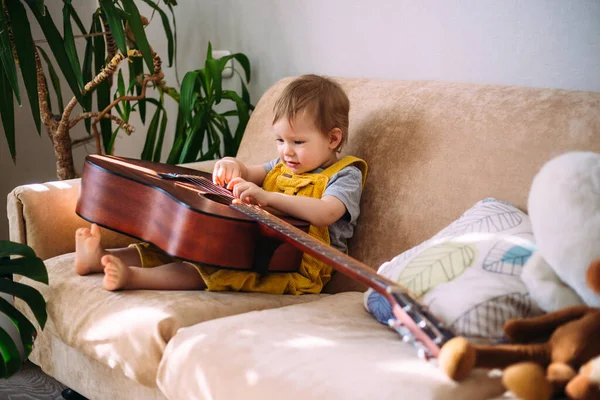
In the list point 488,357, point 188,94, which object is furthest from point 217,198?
point 188,94

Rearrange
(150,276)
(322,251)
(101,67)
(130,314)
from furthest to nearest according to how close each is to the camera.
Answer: (101,67)
(150,276)
(130,314)
(322,251)

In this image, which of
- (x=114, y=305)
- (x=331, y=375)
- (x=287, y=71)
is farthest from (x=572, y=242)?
(x=287, y=71)

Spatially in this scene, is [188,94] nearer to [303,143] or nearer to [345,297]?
[303,143]

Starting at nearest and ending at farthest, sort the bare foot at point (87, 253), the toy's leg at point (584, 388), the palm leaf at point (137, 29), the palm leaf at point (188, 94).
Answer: the toy's leg at point (584, 388)
the bare foot at point (87, 253)
the palm leaf at point (137, 29)
the palm leaf at point (188, 94)

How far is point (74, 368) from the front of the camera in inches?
68.3

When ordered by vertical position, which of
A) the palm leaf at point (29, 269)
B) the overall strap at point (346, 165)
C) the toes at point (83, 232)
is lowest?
the palm leaf at point (29, 269)

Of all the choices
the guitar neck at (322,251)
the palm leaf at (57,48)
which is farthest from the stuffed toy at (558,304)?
the palm leaf at (57,48)

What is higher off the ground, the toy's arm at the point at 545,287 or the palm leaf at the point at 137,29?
the palm leaf at the point at 137,29

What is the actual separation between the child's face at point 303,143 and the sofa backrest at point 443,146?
0.36 feet

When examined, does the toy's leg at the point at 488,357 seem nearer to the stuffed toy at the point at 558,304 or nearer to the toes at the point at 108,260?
the stuffed toy at the point at 558,304

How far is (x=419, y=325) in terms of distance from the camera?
3.17 feet

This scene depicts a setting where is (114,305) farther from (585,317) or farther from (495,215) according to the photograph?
(585,317)

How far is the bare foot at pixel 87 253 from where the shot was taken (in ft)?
5.44

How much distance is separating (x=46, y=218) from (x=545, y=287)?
1.30 metres
